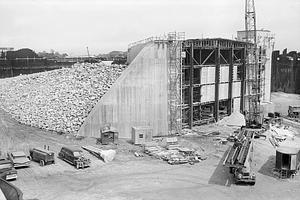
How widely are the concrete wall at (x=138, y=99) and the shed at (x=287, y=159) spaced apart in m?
16.7

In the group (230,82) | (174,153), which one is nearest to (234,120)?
(230,82)

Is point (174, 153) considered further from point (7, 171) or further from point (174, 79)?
point (7, 171)

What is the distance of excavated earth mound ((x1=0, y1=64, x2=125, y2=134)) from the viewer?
143 feet

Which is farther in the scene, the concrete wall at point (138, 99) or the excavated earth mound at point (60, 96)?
the excavated earth mound at point (60, 96)

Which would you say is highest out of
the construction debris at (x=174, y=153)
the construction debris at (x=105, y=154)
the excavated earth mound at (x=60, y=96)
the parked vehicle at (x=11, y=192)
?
the excavated earth mound at (x=60, y=96)

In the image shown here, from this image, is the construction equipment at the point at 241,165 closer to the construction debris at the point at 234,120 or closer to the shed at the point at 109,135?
the shed at the point at 109,135

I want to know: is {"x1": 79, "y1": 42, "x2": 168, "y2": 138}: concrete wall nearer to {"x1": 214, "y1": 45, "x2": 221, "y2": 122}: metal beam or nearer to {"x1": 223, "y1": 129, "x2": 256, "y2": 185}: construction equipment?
{"x1": 214, "y1": 45, "x2": 221, "y2": 122}: metal beam

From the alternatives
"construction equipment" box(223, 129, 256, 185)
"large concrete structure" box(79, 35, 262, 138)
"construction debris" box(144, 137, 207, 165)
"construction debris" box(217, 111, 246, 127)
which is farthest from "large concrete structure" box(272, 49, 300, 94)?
"construction equipment" box(223, 129, 256, 185)

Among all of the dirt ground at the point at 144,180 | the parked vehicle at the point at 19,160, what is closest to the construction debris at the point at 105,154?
the dirt ground at the point at 144,180

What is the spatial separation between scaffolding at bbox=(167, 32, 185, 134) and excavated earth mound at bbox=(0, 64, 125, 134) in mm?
10196

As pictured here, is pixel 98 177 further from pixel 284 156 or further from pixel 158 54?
pixel 158 54

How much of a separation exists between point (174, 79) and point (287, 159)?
18422mm

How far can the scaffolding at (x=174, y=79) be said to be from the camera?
142ft

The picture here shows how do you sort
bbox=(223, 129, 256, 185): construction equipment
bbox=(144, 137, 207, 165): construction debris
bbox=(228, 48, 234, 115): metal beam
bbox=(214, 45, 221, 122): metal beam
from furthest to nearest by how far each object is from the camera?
1. bbox=(228, 48, 234, 115): metal beam
2. bbox=(214, 45, 221, 122): metal beam
3. bbox=(144, 137, 207, 165): construction debris
4. bbox=(223, 129, 256, 185): construction equipment
